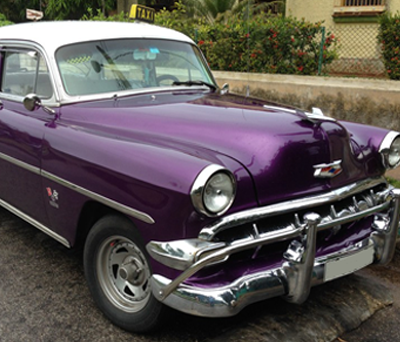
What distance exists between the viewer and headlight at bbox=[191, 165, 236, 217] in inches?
88.7

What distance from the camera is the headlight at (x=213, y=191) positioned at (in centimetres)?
225

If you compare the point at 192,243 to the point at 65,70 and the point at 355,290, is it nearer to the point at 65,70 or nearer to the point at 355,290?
the point at 355,290

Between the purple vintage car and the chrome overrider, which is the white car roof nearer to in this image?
the purple vintage car

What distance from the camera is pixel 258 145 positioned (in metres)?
2.67

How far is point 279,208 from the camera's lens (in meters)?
2.47

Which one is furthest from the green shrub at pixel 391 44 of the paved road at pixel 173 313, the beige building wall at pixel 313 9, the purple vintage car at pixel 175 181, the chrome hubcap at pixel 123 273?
the chrome hubcap at pixel 123 273

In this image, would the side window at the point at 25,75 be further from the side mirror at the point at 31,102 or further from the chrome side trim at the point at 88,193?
the chrome side trim at the point at 88,193

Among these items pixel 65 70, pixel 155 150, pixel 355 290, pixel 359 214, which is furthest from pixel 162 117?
pixel 355 290

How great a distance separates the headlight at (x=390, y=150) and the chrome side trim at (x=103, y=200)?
1.65 meters

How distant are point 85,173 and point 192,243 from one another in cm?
88

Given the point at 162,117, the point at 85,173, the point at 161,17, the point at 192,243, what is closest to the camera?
the point at 192,243

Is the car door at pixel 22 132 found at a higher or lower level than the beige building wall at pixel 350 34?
lower

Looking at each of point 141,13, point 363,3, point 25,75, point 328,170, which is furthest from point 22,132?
point 363,3

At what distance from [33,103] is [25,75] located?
556 mm
